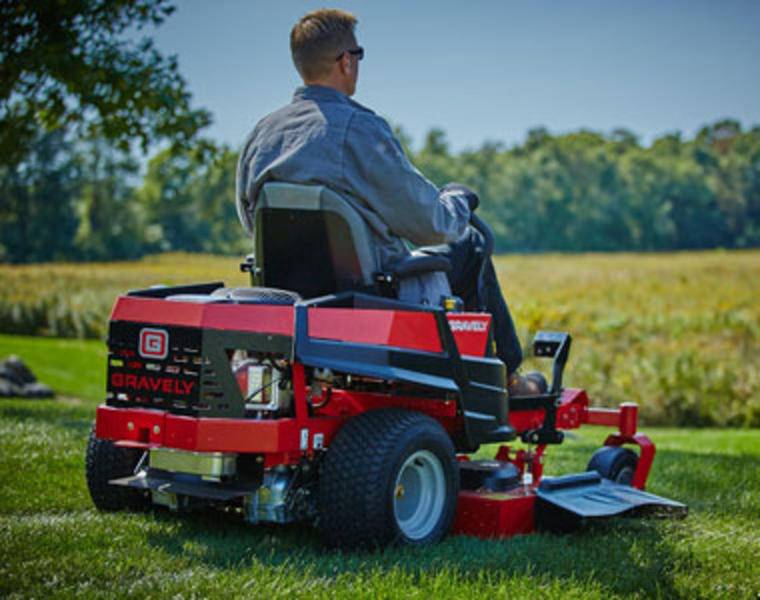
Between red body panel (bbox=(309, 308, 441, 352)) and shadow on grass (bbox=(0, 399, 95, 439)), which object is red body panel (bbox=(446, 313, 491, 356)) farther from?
shadow on grass (bbox=(0, 399, 95, 439))

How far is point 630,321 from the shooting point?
17547 millimetres

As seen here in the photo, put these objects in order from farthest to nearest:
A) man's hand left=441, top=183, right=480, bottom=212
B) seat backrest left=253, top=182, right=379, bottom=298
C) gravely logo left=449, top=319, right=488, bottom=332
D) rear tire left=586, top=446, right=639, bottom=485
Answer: rear tire left=586, top=446, right=639, bottom=485, man's hand left=441, top=183, right=480, bottom=212, gravely logo left=449, top=319, right=488, bottom=332, seat backrest left=253, top=182, right=379, bottom=298

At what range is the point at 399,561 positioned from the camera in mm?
3795

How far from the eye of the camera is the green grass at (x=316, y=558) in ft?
11.3

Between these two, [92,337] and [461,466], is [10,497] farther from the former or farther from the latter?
[92,337]

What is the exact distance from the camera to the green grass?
3449 mm

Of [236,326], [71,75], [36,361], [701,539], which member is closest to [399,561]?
[236,326]

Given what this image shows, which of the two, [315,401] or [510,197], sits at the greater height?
[510,197]

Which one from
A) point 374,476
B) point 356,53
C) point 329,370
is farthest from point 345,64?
point 374,476

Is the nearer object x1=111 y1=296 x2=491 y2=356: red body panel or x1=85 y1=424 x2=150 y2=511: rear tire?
x1=111 y1=296 x2=491 y2=356: red body panel

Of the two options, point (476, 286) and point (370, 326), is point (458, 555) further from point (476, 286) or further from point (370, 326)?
point (476, 286)

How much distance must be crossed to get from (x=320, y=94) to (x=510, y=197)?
70.4 meters

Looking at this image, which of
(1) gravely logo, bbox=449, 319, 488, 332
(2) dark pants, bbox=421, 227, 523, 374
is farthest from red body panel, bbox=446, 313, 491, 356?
(2) dark pants, bbox=421, 227, 523, 374

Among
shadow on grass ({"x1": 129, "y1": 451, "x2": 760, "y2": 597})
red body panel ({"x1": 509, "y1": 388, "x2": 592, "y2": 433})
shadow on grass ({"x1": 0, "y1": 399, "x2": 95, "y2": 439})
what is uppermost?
red body panel ({"x1": 509, "y1": 388, "x2": 592, "y2": 433})
